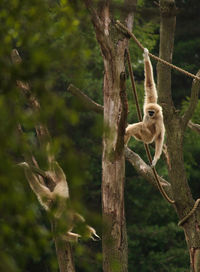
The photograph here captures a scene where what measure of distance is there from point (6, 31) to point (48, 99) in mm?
657

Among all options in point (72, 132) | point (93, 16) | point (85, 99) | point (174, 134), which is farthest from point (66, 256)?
point (72, 132)

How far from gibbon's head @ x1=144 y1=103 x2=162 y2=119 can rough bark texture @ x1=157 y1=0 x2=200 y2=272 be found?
51cm

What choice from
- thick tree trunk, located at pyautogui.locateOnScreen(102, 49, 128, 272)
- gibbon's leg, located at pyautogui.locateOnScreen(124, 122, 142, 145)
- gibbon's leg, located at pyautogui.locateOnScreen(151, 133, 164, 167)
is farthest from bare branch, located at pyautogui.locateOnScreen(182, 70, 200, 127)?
thick tree trunk, located at pyautogui.locateOnScreen(102, 49, 128, 272)

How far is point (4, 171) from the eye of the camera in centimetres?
345

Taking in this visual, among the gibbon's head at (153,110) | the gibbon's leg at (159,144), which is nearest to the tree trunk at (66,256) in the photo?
the gibbon's leg at (159,144)

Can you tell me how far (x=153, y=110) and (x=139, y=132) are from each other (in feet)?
1.37

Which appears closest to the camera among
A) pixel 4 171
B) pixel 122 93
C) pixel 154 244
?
pixel 4 171

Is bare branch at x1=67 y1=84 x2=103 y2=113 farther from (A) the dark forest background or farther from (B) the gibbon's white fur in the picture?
(B) the gibbon's white fur

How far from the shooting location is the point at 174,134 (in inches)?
372

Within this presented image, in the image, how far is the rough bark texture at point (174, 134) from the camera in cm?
917

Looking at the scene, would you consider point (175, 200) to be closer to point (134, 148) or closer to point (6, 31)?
point (6, 31)

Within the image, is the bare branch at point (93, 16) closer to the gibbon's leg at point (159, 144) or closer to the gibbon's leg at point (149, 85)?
the gibbon's leg at point (149, 85)

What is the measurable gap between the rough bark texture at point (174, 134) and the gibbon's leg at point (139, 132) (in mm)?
734

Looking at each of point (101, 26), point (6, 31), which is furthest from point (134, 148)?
point (6, 31)
